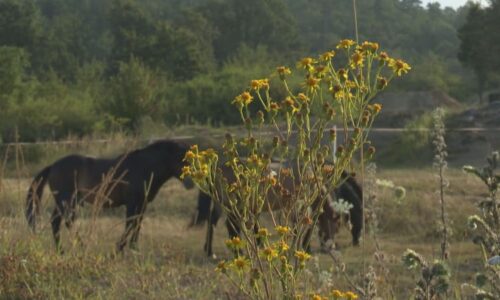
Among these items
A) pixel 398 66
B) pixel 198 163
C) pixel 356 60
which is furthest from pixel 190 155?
pixel 398 66

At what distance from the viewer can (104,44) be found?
7531 centimetres

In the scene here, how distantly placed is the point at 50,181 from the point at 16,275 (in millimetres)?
5223

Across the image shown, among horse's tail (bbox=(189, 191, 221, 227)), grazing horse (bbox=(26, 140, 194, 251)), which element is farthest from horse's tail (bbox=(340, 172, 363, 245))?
grazing horse (bbox=(26, 140, 194, 251))

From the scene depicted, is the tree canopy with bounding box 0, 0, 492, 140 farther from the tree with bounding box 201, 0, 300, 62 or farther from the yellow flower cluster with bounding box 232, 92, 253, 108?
the yellow flower cluster with bounding box 232, 92, 253, 108

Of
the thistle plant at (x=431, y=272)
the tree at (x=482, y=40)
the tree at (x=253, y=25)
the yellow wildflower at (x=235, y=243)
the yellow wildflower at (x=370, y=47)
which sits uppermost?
the tree at (x=253, y=25)

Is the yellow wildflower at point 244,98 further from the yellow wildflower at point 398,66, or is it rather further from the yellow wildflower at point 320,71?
the yellow wildflower at point 398,66

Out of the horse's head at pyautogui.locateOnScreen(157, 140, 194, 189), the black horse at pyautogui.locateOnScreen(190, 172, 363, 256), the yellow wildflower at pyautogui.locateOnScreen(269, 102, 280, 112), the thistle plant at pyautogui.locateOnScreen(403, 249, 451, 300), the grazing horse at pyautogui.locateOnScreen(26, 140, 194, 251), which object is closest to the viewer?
the thistle plant at pyautogui.locateOnScreen(403, 249, 451, 300)

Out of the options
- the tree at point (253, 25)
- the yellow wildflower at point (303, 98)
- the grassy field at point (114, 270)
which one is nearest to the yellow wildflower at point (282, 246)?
the yellow wildflower at point (303, 98)

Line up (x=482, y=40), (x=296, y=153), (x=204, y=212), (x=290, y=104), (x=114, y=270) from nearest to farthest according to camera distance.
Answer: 1. (x=290, y=104)
2. (x=296, y=153)
3. (x=114, y=270)
4. (x=204, y=212)
5. (x=482, y=40)

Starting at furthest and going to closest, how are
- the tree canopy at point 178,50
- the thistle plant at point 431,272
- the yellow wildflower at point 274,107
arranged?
the tree canopy at point 178,50
the yellow wildflower at point 274,107
the thistle plant at point 431,272

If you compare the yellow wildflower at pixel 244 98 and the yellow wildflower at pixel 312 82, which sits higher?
the yellow wildflower at pixel 312 82

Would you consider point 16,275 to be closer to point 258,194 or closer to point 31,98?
point 258,194

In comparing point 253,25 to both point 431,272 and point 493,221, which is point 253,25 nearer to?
point 493,221

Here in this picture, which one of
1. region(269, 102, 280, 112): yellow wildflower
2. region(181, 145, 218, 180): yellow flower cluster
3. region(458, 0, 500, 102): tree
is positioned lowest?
region(181, 145, 218, 180): yellow flower cluster
